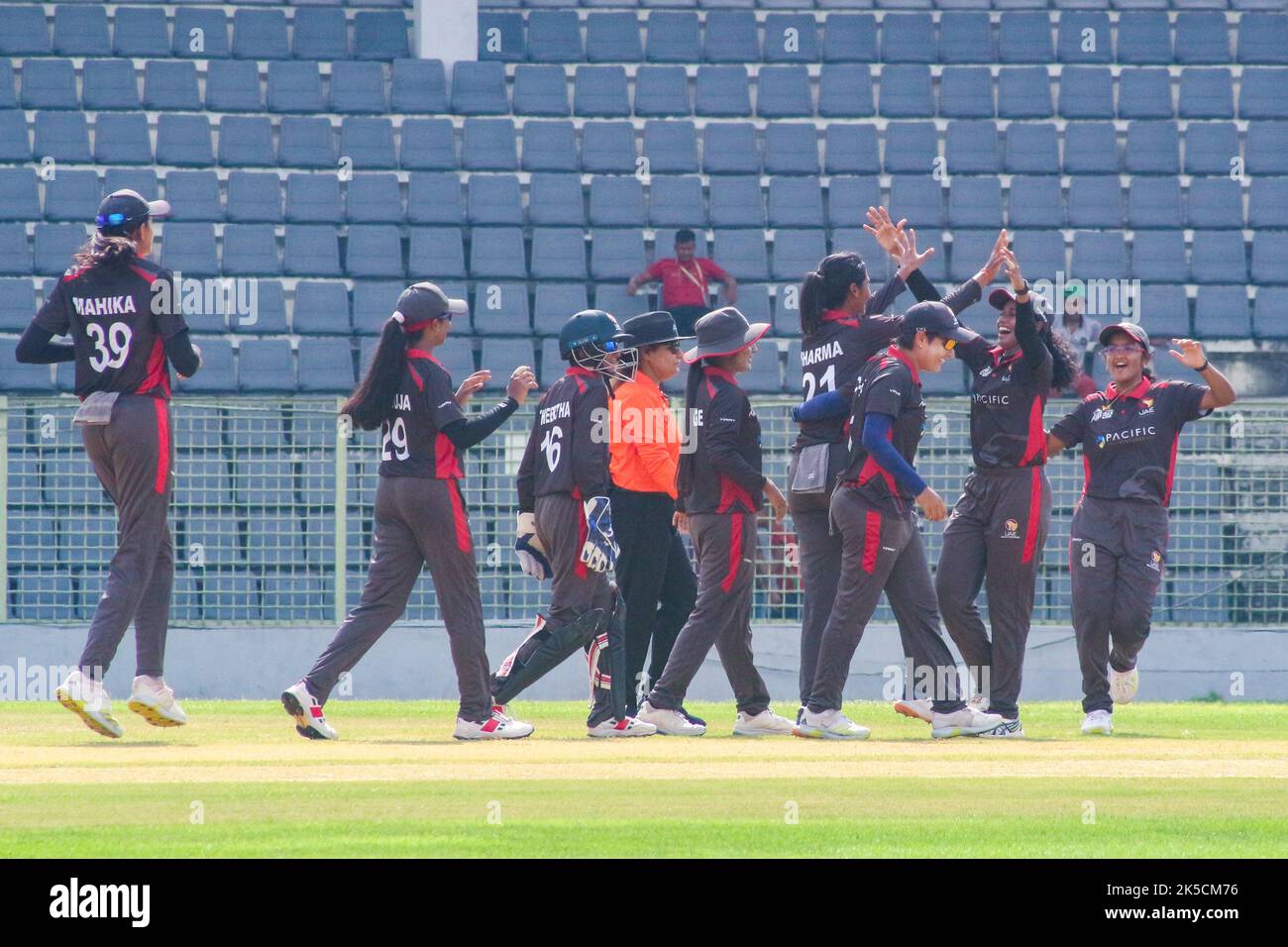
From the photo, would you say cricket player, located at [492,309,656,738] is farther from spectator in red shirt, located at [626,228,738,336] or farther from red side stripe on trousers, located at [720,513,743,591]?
spectator in red shirt, located at [626,228,738,336]

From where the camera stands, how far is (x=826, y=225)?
16.6 metres

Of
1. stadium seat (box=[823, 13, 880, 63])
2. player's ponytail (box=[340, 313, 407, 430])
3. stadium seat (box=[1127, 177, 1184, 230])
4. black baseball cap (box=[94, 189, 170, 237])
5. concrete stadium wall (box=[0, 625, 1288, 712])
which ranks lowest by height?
concrete stadium wall (box=[0, 625, 1288, 712])

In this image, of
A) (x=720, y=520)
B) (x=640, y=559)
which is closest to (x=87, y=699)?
(x=640, y=559)

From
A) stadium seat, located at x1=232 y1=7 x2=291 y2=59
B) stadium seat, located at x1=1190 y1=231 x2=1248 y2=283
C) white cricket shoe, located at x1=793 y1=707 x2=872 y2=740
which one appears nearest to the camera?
white cricket shoe, located at x1=793 y1=707 x2=872 y2=740

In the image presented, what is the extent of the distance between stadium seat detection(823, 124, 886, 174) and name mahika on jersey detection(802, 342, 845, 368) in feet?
29.1

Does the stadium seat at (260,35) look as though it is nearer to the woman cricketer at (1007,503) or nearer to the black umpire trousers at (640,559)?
the black umpire trousers at (640,559)

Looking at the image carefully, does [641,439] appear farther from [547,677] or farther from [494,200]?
[494,200]

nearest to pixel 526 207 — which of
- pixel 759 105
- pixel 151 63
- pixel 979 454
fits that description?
pixel 759 105

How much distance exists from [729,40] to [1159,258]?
463cm

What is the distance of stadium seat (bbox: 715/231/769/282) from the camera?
16188 millimetres

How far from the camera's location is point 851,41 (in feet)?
60.6

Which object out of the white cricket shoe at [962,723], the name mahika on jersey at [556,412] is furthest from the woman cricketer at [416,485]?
the white cricket shoe at [962,723]

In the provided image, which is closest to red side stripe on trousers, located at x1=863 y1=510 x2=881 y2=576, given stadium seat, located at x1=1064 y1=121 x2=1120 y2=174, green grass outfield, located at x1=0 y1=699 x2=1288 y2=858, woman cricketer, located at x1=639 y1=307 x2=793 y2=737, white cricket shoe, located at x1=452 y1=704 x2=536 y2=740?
woman cricketer, located at x1=639 y1=307 x2=793 y2=737

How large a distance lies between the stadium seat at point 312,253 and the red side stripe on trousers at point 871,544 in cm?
885
